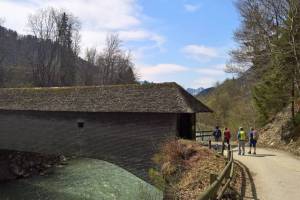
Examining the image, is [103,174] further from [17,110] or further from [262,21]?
[262,21]

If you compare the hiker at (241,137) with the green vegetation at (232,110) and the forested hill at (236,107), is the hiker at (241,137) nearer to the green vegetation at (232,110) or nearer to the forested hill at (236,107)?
the forested hill at (236,107)

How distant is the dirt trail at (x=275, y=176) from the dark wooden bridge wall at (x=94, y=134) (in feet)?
14.5

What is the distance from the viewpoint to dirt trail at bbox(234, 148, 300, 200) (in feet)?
32.4

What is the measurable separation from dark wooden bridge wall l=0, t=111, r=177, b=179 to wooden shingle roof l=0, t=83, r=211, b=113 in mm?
532

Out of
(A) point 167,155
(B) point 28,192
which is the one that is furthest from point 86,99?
(A) point 167,155

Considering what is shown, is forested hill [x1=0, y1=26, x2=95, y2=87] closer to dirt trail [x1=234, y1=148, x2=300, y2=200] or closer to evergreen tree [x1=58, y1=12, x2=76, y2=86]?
evergreen tree [x1=58, y1=12, x2=76, y2=86]

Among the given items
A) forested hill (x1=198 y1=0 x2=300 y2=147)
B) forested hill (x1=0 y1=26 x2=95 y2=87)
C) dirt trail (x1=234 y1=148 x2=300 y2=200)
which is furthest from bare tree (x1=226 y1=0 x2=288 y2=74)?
forested hill (x1=0 y1=26 x2=95 y2=87)

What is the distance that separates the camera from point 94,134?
20578mm

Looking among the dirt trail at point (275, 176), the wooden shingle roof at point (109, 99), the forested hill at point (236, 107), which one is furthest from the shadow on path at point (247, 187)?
the forested hill at point (236, 107)

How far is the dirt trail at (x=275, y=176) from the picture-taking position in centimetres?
988

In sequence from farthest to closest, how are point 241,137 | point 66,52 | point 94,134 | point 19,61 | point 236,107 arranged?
1. point 19,61
2. point 66,52
3. point 236,107
4. point 94,134
5. point 241,137

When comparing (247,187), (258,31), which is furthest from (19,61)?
(247,187)

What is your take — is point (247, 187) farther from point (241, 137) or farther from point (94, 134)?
point (94, 134)

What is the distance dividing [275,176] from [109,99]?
392 inches
